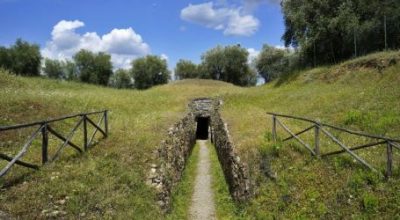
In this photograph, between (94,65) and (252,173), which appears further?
(94,65)

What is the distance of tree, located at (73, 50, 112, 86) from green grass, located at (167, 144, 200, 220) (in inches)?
2346

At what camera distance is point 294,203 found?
11539 mm

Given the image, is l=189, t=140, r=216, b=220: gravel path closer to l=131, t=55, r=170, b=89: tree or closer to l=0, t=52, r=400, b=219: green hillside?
l=0, t=52, r=400, b=219: green hillside

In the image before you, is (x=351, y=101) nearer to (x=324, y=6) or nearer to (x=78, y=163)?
(x=78, y=163)

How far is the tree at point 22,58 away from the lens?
6344 centimetres

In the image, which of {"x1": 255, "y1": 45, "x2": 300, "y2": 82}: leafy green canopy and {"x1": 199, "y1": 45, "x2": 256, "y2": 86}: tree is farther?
{"x1": 199, "y1": 45, "x2": 256, "y2": 86}: tree

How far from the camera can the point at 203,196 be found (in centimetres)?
1750

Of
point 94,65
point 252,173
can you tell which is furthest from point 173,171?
point 94,65

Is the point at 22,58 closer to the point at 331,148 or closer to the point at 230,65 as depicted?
the point at 230,65

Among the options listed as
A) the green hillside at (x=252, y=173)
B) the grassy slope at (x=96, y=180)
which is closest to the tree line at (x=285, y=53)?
the green hillside at (x=252, y=173)

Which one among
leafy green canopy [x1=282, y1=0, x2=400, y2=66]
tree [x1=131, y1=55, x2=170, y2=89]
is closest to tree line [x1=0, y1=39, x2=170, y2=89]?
tree [x1=131, y1=55, x2=170, y2=89]

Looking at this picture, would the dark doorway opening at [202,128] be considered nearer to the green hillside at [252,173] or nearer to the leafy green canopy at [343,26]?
the leafy green canopy at [343,26]

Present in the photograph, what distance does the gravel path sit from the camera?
15070mm

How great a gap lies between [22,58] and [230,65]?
1731 inches
